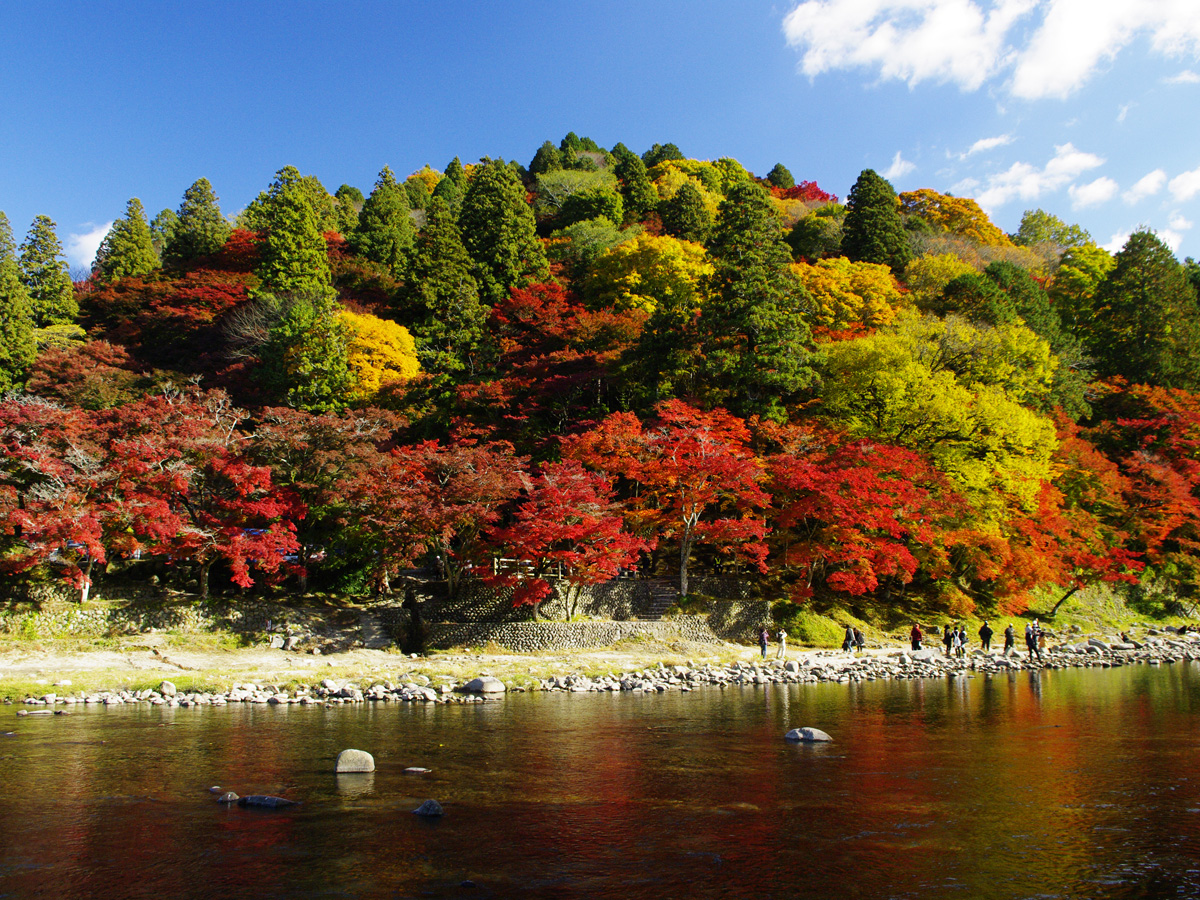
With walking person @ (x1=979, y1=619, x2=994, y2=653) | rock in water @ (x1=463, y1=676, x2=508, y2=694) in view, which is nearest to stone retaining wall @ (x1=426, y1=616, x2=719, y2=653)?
rock in water @ (x1=463, y1=676, x2=508, y2=694)

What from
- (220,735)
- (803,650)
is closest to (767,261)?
(803,650)

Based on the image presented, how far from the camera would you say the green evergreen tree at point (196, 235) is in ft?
169

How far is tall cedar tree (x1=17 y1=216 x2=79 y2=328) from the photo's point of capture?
39719mm

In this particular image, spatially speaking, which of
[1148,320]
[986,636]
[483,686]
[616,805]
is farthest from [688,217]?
[616,805]

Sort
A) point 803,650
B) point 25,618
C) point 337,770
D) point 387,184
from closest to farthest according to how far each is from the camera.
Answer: point 337,770 < point 25,618 < point 803,650 < point 387,184

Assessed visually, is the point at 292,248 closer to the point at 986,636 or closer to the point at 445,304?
the point at 445,304

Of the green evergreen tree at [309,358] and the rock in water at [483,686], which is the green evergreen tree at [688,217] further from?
the rock in water at [483,686]

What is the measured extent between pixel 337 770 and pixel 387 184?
2314 inches

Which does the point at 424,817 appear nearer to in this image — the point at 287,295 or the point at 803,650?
the point at 803,650

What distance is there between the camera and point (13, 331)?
1253 inches

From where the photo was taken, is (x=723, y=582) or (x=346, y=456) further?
(x=723, y=582)

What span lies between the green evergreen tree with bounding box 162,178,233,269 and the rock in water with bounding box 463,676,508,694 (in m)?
42.8

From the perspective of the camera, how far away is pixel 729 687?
66.7 feet

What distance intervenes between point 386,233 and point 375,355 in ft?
66.1
